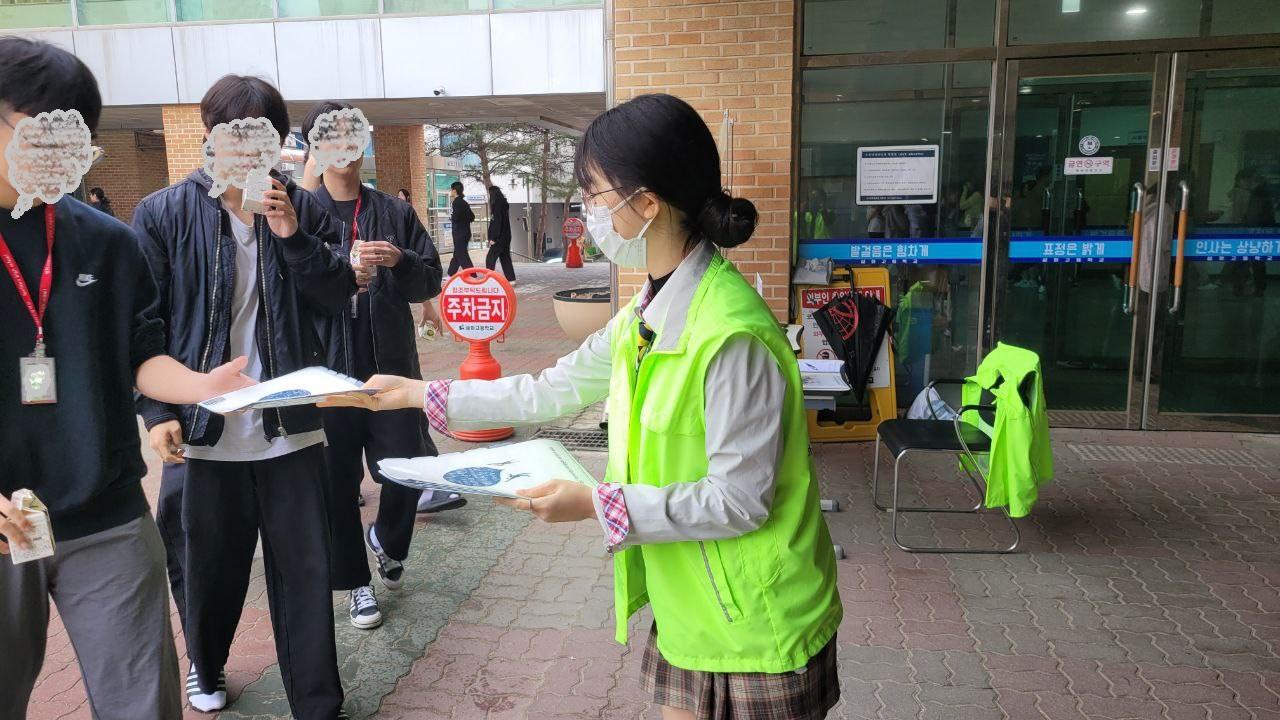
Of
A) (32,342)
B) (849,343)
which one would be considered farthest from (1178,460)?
(32,342)

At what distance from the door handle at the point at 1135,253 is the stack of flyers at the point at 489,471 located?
225 inches

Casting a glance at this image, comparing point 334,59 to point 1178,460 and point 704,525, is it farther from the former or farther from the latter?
point 704,525

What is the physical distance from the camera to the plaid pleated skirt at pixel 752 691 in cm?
166

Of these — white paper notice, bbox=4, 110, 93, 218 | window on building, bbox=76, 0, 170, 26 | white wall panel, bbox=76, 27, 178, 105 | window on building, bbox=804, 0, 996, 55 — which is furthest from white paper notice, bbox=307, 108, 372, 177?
window on building, bbox=76, 0, 170, 26

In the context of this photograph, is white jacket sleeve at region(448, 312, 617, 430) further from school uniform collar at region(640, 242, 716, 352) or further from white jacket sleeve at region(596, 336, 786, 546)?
white jacket sleeve at region(596, 336, 786, 546)

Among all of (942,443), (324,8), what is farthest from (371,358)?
(324,8)

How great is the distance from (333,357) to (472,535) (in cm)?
161

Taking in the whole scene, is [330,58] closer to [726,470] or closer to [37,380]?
[37,380]

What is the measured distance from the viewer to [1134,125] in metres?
6.10

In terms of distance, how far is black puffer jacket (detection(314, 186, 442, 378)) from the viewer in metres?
3.57

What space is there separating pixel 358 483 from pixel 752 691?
248cm

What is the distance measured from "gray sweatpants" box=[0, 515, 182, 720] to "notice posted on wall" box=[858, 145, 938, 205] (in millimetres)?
5482

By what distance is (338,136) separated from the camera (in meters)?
2.88

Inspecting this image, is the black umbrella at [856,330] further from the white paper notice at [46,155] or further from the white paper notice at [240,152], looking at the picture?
the white paper notice at [46,155]
